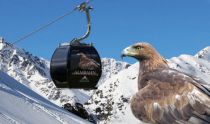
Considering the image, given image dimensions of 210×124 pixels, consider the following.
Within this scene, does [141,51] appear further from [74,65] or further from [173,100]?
[74,65]

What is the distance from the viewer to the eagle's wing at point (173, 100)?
4.80 meters

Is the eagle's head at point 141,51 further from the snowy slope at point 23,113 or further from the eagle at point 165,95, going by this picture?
the snowy slope at point 23,113

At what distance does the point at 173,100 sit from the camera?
15.9 feet

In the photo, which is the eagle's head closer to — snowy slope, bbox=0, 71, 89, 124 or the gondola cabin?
the gondola cabin

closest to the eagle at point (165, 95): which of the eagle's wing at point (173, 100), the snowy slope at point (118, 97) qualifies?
the eagle's wing at point (173, 100)

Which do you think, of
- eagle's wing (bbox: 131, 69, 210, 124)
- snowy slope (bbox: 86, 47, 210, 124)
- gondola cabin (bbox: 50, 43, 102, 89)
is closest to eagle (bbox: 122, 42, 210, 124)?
eagle's wing (bbox: 131, 69, 210, 124)

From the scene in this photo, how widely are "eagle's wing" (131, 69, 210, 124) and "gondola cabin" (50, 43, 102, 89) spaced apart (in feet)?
12.4

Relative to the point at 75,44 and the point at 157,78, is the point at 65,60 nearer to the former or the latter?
the point at 75,44

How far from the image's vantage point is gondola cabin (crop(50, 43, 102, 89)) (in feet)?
28.8

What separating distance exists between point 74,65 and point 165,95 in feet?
13.4

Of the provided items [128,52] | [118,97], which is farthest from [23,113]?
[118,97]

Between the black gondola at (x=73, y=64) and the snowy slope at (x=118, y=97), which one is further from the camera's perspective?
the snowy slope at (x=118, y=97)

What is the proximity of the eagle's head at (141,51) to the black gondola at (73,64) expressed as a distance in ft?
10.8

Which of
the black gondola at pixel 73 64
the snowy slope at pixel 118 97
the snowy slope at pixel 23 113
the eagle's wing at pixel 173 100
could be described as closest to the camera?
the eagle's wing at pixel 173 100
